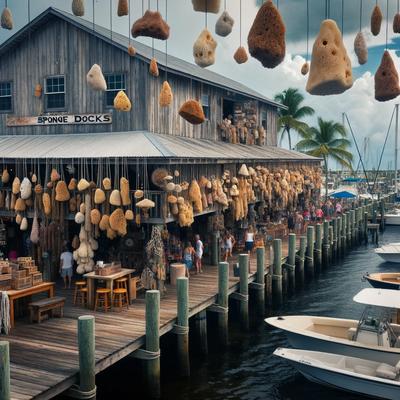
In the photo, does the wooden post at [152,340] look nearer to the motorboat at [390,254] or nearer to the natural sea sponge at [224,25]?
the natural sea sponge at [224,25]

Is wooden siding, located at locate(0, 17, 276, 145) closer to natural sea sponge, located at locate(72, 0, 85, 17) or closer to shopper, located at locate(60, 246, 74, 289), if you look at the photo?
shopper, located at locate(60, 246, 74, 289)

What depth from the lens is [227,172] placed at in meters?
22.9

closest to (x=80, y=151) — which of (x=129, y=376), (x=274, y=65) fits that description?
(x=129, y=376)

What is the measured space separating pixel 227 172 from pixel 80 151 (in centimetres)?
652

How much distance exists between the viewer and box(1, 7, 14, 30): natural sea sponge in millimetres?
12875

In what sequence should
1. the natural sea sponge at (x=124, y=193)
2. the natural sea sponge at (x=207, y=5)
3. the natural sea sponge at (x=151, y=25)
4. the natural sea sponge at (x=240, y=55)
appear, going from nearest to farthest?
the natural sea sponge at (x=207, y=5), the natural sea sponge at (x=240, y=55), the natural sea sponge at (x=151, y=25), the natural sea sponge at (x=124, y=193)

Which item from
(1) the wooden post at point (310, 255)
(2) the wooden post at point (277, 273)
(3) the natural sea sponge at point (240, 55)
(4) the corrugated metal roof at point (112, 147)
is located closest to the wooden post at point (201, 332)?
(4) the corrugated metal roof at point (112, 147)

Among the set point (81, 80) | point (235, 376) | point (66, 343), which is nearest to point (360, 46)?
point (66, 343)

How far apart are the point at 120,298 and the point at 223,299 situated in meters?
3.75

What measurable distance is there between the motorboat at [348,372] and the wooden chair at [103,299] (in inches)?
215

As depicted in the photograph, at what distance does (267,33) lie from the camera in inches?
272

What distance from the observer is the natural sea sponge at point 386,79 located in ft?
24.6

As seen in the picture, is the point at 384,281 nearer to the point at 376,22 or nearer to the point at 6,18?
the point at 376,22

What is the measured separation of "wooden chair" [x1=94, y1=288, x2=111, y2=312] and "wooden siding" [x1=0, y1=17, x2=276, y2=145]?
810cm
